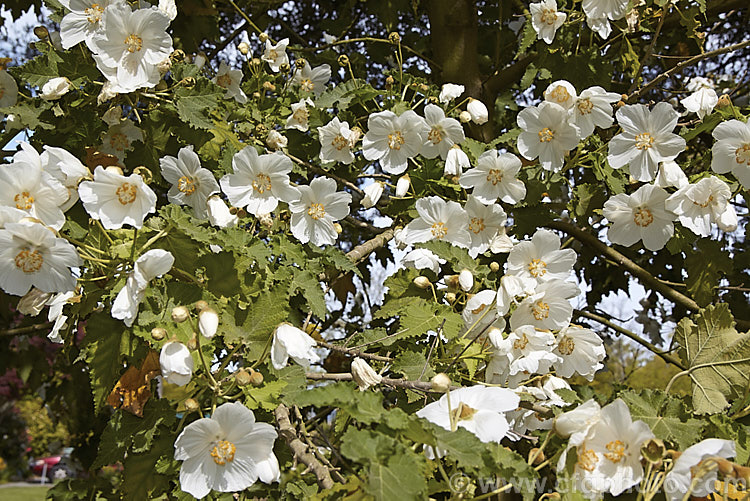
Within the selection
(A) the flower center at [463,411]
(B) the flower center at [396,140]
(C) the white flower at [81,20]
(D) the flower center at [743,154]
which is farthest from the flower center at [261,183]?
(D) the flower center at [743,154]

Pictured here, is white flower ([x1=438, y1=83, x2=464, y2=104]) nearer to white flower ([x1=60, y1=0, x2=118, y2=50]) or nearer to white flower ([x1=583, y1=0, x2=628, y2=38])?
white flower ([x1=583, y1=0, x2=628, y2=38])

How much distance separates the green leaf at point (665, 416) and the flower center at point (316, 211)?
1026 millimetres

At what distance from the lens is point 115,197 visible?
1.39 meters

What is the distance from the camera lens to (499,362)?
1624mm

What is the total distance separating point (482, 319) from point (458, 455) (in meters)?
0.68

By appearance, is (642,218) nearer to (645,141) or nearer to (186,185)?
(645,141)

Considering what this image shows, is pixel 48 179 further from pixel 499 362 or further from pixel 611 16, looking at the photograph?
pixel 611 16

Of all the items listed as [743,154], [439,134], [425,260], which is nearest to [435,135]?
[439,134]

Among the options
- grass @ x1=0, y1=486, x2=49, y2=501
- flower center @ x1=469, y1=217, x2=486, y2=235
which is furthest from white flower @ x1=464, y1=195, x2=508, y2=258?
grass @ x1=0, y1=486, x2=49, y2=501

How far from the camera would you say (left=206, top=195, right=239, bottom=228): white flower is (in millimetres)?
1791

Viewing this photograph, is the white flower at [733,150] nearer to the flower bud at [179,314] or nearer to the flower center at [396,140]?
the flower center at [396,140]

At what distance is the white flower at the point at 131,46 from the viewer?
5.59 feet

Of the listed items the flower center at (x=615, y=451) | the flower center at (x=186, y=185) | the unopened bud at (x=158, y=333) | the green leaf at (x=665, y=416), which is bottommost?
the flower center at (x=186, y=185)

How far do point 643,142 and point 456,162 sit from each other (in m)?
0.59
